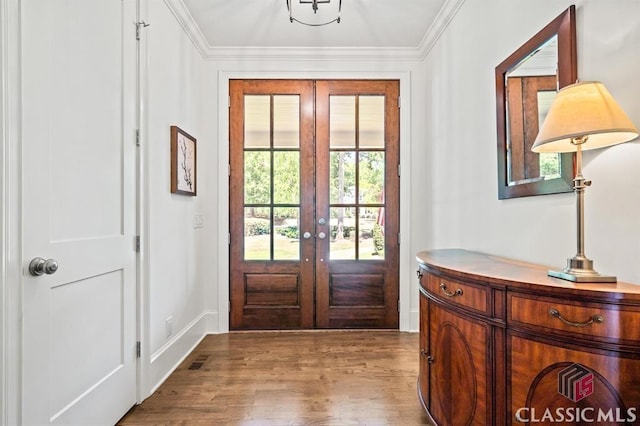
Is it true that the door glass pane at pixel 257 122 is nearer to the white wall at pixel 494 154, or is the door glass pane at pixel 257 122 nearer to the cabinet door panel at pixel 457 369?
the white wall at pixel 494 154

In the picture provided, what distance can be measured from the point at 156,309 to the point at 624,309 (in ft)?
7.55

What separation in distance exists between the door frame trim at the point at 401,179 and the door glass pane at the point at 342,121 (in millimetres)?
217

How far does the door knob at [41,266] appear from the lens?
4.07 feet

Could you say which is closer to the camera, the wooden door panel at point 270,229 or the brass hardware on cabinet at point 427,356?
the brass hardware on cabinet at point 427,356

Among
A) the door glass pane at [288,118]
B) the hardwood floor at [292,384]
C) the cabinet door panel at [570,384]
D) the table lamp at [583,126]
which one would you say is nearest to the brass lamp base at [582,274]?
the table lamp at [583,126]

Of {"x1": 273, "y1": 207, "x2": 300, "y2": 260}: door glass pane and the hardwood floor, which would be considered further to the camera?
{"x1": 273, "y1": 207, "x2": 300, "y2": 260}: door glass pane

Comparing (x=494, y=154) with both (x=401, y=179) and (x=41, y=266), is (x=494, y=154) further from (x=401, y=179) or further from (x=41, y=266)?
(x=41, y=266)

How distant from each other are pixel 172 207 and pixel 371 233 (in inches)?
69.6

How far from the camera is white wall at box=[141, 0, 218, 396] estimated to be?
2.02 m

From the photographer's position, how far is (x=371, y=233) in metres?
3.14

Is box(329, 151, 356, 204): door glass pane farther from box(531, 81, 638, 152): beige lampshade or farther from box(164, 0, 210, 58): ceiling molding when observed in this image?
box(531, 81, 638, 152): beige lampshade

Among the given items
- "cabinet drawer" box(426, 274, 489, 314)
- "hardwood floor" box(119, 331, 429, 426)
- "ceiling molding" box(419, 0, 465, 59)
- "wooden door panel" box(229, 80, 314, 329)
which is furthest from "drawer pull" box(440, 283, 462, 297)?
"ceiling molding" box(419, 0, 465, 59)

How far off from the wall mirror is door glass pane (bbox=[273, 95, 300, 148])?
5.80ft

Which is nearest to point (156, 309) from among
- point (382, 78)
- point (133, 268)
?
point (133, 268)
